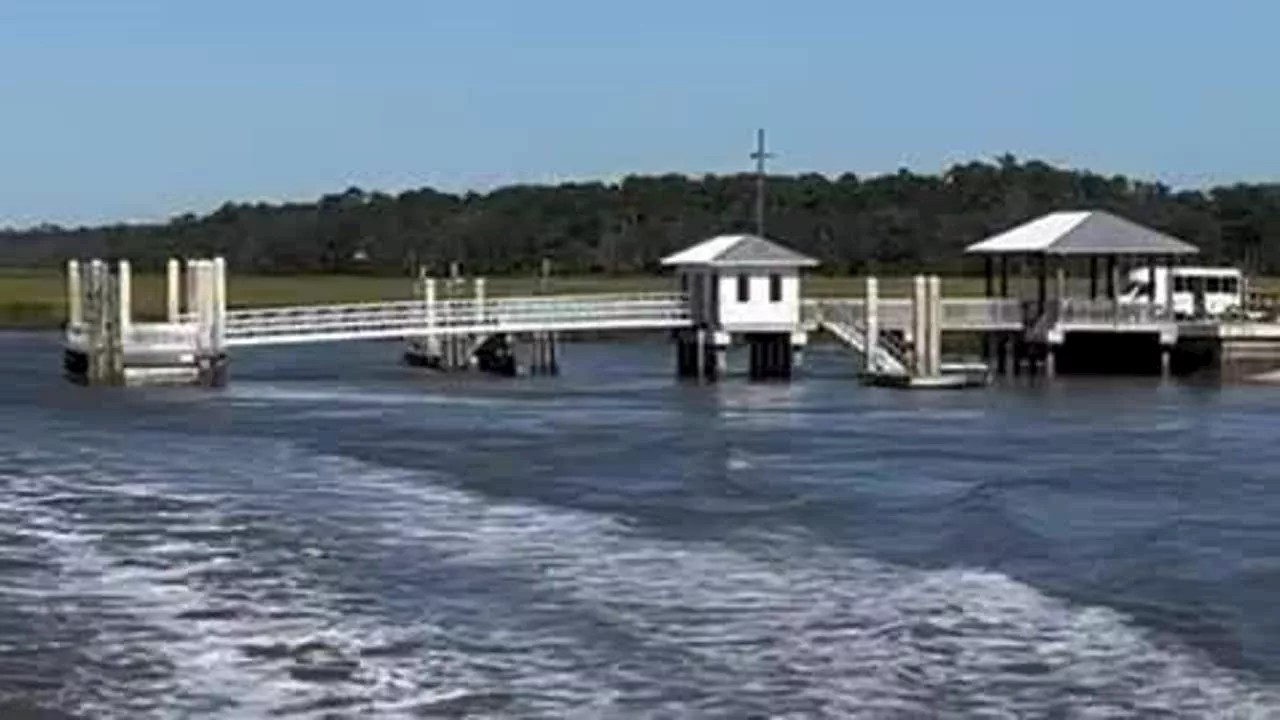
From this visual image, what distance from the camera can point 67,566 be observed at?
28.3 m

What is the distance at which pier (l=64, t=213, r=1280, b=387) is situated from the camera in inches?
2874

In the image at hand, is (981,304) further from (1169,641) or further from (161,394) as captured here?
(1169,641)

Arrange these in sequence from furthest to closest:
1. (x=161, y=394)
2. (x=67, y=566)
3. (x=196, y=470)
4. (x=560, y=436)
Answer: (x=161, y=394) < (x=560, y=436) < (x=196, y=470) < (x=67, y=566)

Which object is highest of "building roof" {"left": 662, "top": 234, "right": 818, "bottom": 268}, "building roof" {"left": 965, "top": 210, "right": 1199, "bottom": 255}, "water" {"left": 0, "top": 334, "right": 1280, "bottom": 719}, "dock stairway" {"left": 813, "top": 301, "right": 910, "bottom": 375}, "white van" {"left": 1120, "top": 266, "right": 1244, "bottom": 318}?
"building roof" {"left": 965, "top": 210, "right": 1199, "bottom": 255}

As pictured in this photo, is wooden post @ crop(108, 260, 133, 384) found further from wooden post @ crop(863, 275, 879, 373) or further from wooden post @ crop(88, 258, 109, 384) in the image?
wooden post @ crop(863, 275, 879, 373)

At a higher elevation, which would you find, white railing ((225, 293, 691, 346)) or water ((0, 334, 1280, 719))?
white railing ((225, 293, 691, 346))

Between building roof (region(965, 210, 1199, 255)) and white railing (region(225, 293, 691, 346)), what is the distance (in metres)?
10.0

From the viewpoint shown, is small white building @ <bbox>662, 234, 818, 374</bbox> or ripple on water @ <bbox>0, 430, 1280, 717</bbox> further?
small white building @ <bbox>662, 234, 818, 374</bbox>

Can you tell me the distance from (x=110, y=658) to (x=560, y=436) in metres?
31.3

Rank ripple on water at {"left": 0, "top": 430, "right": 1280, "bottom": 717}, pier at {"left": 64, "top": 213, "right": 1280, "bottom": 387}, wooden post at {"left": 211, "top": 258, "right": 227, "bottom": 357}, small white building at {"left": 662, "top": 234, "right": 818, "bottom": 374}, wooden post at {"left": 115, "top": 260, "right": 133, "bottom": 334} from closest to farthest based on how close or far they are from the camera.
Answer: ripple on water at {"left": 0, "top": 430, "right": 1280, "bottom": 717}, wooden post at {"left": 115, "top": 260, "right": 133, "bottom": 334}, wooden post at {"left": 211, "top": 258, "right": 227, "bottom": 357}, pier at {"left": 64, "top": 213, "right": 1280, "bottom": 387}, small white building at {"left": 662, "top": 234, "right": 818, "bottom": 374}

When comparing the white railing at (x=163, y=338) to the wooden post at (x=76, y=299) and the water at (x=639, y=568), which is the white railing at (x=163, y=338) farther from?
the water at (x=639, y=568)

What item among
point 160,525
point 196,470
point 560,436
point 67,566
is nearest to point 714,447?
point 560,436

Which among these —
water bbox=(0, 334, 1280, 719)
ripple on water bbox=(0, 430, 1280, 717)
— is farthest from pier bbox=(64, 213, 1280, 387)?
ripple on water bbox=(0, 430, 1280, 717)

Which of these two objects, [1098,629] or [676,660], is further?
[1098,629]
